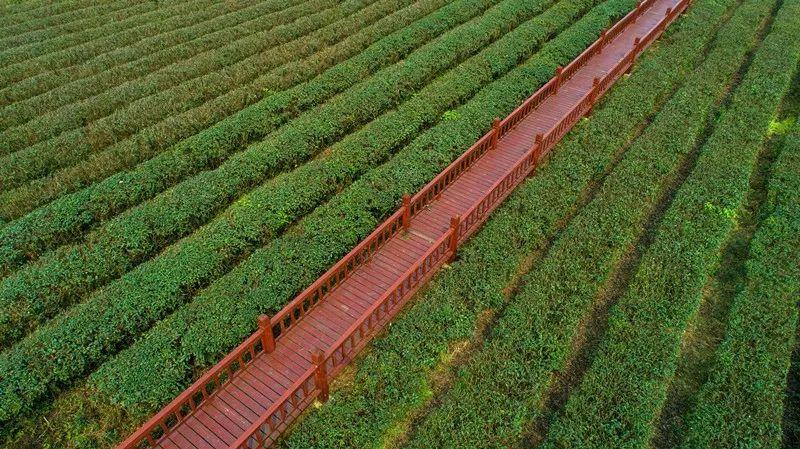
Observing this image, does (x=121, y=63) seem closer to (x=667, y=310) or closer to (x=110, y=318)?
(x=110, y=318)

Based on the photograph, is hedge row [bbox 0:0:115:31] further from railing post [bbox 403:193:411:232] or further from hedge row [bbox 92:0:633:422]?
railing post [bbox 403:193:411:232]

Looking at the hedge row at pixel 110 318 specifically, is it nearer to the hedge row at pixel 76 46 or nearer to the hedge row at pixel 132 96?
the hedge row at pixel 132 96

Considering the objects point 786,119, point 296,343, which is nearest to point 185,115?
point 296,343

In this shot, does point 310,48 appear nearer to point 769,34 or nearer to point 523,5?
point 523,5

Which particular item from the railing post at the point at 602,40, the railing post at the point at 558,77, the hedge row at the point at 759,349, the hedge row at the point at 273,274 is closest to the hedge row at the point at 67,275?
the hedge row at the point at 273,274

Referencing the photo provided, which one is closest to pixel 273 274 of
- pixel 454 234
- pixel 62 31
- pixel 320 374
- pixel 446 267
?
pixel 320 374
